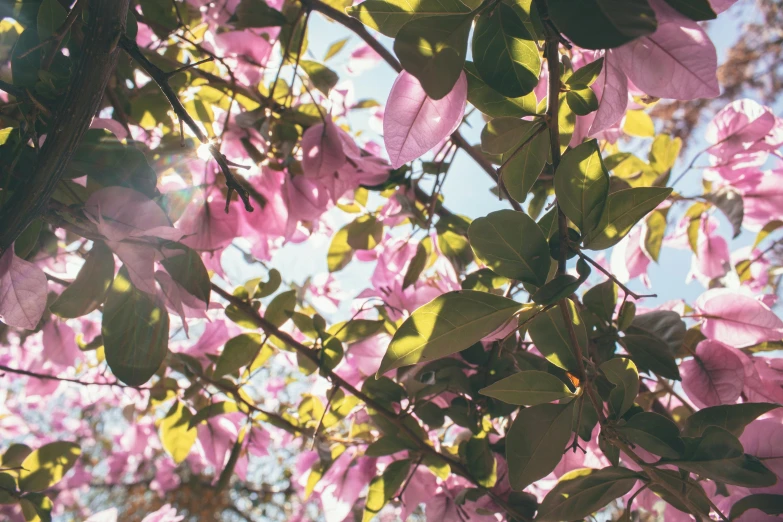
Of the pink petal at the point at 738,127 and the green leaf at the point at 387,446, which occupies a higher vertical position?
the pink petal at the point at 738,127

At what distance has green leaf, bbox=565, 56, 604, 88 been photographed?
32 centimetres

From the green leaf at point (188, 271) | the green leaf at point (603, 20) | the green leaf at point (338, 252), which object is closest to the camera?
the green leaf at point (603, 20)

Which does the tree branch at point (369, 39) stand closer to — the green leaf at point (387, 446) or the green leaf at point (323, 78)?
the green leaf at point (323, 78)

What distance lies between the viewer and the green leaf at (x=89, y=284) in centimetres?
41

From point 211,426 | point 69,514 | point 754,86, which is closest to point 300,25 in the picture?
point 211,426

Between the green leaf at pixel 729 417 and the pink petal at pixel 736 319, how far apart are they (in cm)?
19

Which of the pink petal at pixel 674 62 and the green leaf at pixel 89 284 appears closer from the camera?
the pink petal at pixel 674 62

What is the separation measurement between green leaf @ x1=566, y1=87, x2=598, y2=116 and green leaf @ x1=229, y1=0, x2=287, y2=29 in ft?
1.21

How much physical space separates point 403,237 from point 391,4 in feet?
1.68

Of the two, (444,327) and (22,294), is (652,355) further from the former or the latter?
(22,294)

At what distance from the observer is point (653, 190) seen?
29 centimetres

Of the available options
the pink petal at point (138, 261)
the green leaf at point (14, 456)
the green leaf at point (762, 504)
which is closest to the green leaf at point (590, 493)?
the green leaf at point (762, 504)

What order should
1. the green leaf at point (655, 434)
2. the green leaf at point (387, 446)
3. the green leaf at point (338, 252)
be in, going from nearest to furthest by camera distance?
the green leaf at point (655, 434)
the green leaf at point (387, 446)
the green leaf at point (338, 252)

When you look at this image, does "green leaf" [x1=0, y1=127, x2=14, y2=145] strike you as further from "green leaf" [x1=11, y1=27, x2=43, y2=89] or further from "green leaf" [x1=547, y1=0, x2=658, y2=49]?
"green leaf" [x1=547, y1=0, x2=658, y2=49]
